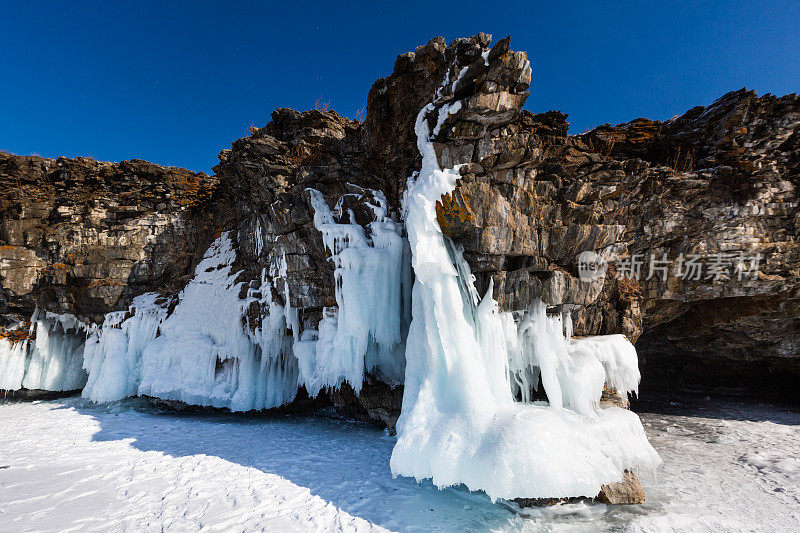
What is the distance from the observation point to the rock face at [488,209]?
7203 mm

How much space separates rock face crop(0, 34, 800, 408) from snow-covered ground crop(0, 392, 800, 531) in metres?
3.14

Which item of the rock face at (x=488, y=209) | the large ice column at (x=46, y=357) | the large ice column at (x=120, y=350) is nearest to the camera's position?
the rock face at (x=488, y=209)

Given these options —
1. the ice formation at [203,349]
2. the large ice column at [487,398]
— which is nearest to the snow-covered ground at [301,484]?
the large ice column at [487,398]

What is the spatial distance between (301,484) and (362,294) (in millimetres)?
4644

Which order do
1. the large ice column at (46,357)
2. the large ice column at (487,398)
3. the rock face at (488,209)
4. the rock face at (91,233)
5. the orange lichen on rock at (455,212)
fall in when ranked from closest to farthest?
the large ice column at (487,398), the orange lichen on rock at (455,212), the rock face at (488,209), the rock face at (91,233), the large ice column at (46,357)

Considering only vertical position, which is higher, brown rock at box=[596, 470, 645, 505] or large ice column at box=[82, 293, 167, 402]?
large ice column at box=[82, 293, 167, 402]

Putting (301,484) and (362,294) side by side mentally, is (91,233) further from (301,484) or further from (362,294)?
(301,484)

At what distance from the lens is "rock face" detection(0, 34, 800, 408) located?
7203mm

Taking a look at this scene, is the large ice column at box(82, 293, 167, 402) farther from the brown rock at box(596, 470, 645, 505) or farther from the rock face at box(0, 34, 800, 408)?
the brown rock at box(596, 470, 645, 505)

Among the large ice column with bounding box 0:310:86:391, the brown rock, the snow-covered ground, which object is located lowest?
the snow-covered ground

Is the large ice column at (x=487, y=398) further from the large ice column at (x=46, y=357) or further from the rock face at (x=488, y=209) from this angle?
the large ice column at (x=46, y=357)

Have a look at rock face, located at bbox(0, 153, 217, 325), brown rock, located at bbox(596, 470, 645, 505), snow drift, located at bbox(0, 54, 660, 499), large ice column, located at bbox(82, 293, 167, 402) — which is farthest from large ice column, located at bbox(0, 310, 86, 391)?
brown rock, located at bbox(596, 470, 645, 505)

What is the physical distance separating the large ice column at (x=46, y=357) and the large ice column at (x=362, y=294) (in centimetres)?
1197

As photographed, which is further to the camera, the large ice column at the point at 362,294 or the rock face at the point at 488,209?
the large ice column at the point at 362,294
